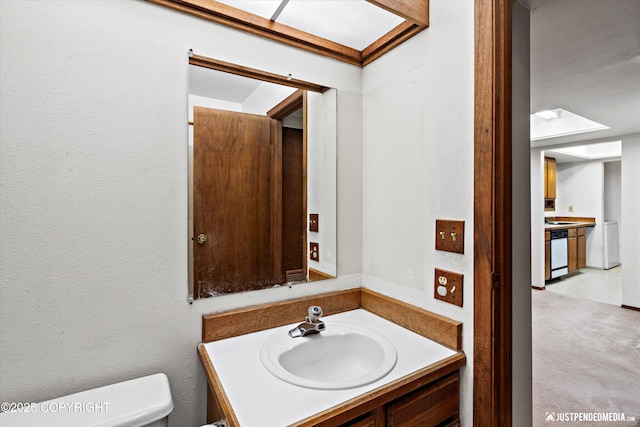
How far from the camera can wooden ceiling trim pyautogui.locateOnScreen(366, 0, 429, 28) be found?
1.11m

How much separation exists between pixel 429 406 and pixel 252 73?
1.42 meters

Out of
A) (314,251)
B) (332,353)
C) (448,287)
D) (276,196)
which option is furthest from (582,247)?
(276,196)

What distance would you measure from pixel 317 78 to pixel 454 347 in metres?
1.29

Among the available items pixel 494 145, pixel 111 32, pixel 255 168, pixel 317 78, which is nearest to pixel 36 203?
pixel 111 32

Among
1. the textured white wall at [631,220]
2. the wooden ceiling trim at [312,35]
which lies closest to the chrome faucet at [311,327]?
the wooden ceiling trim at [312,35]

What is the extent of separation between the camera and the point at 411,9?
1182 mm

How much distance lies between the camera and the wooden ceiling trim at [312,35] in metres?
1.14

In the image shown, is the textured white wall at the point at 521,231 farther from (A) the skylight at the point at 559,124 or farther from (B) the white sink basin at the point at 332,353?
(A) the skylight at the point at 559,124

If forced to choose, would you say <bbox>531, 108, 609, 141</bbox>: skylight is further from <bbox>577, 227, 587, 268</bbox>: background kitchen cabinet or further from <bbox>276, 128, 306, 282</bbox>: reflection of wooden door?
<bbox>276, 128, 306, 282</bbox>: reflection of wooden door

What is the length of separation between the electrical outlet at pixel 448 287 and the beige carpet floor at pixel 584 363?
1348 millimetres

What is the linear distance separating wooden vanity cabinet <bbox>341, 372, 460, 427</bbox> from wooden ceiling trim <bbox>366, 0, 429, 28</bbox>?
1319 mm

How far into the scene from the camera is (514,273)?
1.14 m

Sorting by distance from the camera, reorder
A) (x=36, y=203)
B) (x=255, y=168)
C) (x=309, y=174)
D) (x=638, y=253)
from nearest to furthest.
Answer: (x=36, y=203) < (x=255, y=168) < (x=309, y=174) < (x=638, y=253)

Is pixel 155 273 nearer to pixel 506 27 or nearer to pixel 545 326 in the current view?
pixel 506 27
